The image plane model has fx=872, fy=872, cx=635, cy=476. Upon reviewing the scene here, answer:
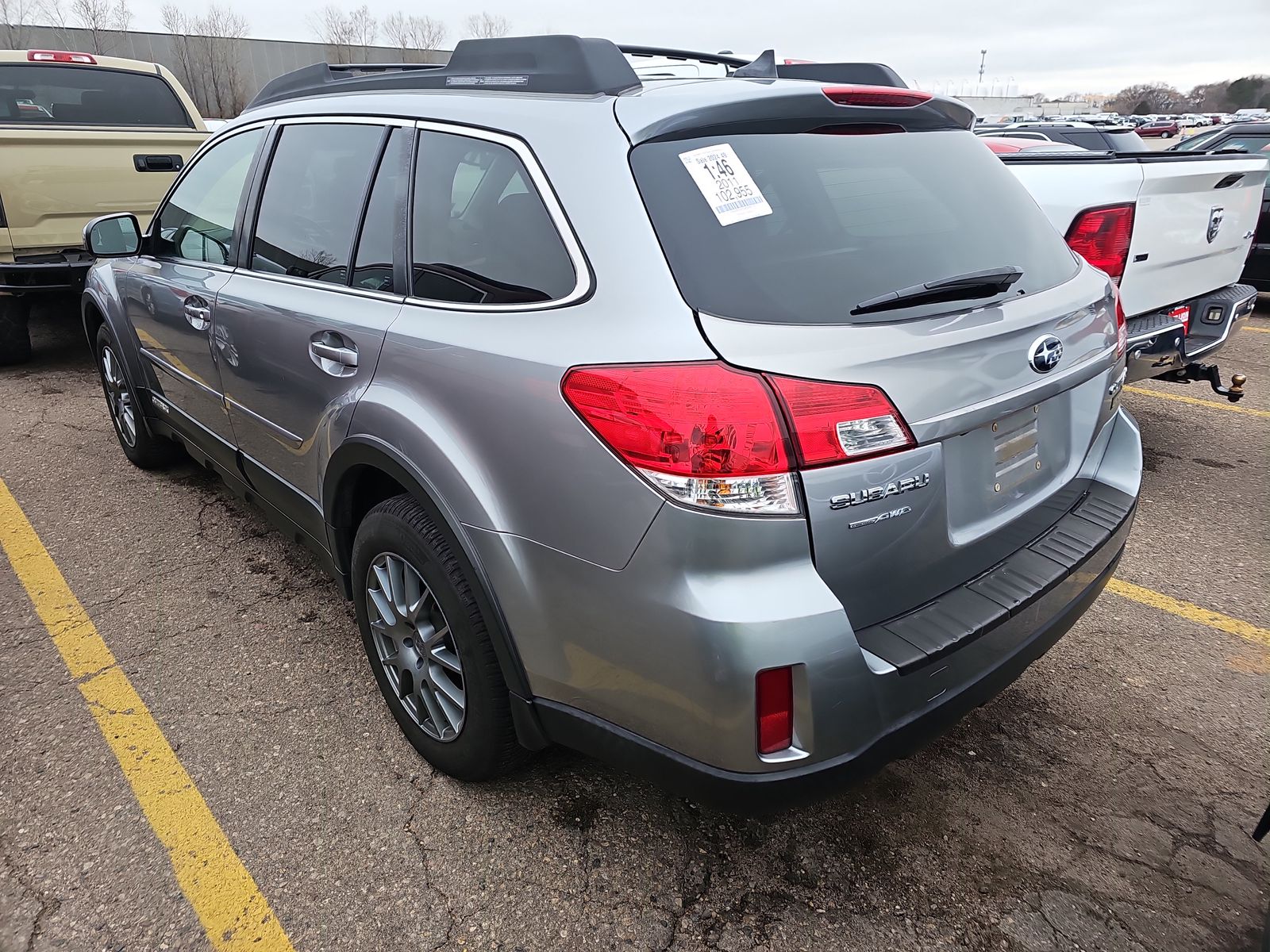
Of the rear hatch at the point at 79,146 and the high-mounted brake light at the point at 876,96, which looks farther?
the rear hatch at the point at 79,146

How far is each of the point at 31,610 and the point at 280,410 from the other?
4.90ft

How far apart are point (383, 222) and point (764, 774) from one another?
1730 mm

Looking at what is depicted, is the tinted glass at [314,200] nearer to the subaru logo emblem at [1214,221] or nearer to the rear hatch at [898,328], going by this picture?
the rear hatch at [898,328]

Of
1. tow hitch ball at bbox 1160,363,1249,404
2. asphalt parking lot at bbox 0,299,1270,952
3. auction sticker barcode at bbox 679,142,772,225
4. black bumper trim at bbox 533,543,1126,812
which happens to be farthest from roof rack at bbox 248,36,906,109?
tow hitch ball at bbox 1160,363,1249,404

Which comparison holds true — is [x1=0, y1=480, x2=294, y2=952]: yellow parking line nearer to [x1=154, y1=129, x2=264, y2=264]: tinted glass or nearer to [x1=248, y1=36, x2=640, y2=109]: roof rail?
[x1=154, y1=129, x2=264, y2=264]: tinted glass

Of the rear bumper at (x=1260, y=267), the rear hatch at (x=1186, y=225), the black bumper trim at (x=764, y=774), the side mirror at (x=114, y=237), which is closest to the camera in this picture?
the black bumper trim at (x=764, y=774)

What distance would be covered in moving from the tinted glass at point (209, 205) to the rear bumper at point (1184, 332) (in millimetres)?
3810

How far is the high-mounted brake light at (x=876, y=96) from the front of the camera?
203cm

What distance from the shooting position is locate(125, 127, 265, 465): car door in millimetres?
3246

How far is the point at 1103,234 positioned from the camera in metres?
3.94

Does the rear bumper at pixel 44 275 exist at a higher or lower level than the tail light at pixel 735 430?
lower

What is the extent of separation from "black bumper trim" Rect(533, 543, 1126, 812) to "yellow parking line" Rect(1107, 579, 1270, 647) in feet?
5.14

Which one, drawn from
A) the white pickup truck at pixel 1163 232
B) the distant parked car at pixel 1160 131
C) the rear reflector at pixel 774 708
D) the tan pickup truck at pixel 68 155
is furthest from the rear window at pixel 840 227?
the distant parked car at pixel 1160 131

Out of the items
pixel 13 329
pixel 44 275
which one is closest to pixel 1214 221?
pixel 44 275
